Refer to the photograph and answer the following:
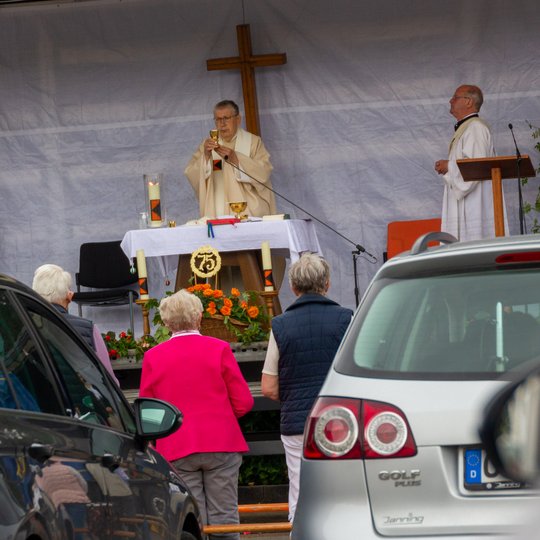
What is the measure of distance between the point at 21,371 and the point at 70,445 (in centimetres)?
21

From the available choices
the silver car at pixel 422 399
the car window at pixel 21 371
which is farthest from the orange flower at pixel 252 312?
the car window at pixel 21 371

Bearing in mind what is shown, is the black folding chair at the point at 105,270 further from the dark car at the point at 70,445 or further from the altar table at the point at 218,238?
the dark car at the point at 70,445

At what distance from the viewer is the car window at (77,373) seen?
351 cm

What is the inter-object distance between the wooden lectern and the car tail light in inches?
252

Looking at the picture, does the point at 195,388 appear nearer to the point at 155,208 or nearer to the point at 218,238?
the point at 218,238

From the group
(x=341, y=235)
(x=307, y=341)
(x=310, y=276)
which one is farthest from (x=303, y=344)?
(x=341, y=235)

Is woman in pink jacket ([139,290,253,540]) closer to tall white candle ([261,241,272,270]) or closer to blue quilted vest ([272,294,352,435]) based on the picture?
blue quilted vest ([272,294,352,435])

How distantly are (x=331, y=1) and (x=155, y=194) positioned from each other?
4.04 meters

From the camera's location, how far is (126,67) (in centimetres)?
1453

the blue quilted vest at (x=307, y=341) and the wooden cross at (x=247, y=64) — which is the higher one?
the wooden cross at (x=247, y=64)

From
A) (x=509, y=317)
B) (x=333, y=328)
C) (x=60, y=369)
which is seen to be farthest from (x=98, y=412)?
(x=333, y=328)

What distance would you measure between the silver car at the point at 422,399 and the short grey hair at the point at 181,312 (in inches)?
105

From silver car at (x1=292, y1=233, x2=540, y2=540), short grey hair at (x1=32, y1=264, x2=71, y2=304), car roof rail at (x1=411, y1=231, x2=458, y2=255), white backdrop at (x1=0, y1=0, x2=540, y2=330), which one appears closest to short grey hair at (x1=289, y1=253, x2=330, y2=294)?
short grey hair at (x1=32, y1=264, x2=71, y2=304)

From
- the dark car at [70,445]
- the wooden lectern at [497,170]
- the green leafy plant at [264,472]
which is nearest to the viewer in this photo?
the dark car at [70,445]
